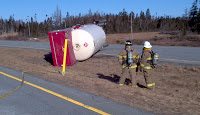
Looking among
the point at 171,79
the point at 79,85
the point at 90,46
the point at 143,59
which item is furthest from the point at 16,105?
the point at 90,46

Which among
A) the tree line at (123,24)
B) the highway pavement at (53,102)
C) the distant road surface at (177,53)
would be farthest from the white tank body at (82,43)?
the tree line at (123,24)

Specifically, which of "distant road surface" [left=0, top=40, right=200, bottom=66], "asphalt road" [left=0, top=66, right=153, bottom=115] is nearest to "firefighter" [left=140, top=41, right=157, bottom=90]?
"asphalt road" [left=0, top=66, right=153, bottom=115]

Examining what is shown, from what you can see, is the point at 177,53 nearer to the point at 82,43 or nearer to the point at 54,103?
the point at 82,43

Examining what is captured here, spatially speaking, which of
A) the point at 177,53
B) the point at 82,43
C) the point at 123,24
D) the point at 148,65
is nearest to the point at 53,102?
the point at 148,65

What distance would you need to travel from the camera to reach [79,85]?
7.15 metres

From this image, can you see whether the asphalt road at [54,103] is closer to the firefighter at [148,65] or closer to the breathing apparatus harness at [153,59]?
the firefighter at [148,65]

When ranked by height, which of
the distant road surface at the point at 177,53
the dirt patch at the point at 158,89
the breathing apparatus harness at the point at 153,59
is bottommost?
the dirt patch at the point at 158,89

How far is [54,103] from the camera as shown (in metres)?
5.36

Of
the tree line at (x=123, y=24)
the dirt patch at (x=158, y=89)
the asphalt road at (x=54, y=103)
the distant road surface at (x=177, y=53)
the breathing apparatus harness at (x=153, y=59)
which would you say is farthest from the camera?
the tree line at (x=123, y=24)

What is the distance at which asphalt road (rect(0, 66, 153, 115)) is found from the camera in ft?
15.8

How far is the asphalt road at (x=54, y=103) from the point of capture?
4805mm

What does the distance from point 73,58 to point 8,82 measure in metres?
5.79

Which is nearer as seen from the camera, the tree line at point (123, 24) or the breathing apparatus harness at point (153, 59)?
the breathing apparatus harness at point (153, 59)

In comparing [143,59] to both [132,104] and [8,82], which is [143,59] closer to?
[132,104]
